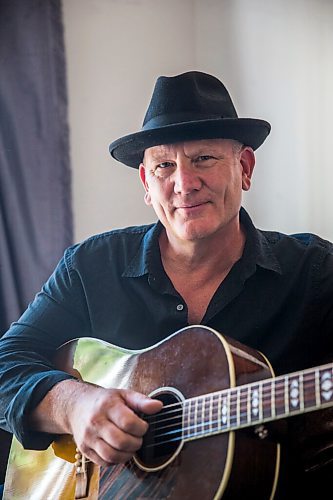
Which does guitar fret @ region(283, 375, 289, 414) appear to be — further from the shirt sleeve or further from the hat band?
the hat band

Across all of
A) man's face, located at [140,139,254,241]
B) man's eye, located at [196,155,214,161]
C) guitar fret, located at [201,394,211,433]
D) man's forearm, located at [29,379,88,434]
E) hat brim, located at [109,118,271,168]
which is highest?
hat brim, located at [109,118,271,168]

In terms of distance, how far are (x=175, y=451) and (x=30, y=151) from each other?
1176mm

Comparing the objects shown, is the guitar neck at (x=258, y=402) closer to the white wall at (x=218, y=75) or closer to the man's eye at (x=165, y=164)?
the man's eye at (x=165, y=164)

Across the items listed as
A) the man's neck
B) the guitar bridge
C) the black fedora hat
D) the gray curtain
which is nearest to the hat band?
the black fedora hat

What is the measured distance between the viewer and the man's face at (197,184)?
1.26 m

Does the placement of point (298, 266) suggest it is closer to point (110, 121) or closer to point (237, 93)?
point (237, 93)

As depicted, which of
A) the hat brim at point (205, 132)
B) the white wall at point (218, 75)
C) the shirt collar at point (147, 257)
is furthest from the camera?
the white wall at point (218, 75)

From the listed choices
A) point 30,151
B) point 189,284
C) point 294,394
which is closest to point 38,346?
point 189,284

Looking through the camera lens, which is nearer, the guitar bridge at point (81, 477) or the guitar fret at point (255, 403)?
the guitar fret at point (255, 403)

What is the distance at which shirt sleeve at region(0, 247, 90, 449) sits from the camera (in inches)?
47.8

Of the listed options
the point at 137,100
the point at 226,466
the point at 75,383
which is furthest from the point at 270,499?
the point at 137,100

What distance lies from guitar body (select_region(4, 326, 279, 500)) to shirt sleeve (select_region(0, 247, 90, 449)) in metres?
0.06

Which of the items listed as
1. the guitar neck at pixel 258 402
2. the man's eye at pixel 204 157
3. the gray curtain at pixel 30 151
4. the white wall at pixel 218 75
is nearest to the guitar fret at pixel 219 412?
the guitar neck at pixel 258 402

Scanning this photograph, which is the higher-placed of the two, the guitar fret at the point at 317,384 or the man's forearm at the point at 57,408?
the guitar fret at the point at 317,384
